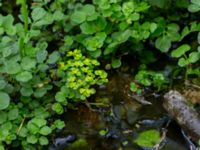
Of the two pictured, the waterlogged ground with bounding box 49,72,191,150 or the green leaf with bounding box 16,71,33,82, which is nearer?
the green leaf with bounding box 16,71,33,82

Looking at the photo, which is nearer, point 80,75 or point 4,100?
point 4,100

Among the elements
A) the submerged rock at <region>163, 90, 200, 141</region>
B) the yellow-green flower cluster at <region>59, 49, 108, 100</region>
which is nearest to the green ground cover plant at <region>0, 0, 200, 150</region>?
the yellow-green flower cluster at <region>59, 49, 108, 100</region>

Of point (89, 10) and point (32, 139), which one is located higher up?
point (89, 10)

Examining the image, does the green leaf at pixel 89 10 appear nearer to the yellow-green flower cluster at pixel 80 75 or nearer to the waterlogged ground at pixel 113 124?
the yellow-green flower cluster at pixel 80 75

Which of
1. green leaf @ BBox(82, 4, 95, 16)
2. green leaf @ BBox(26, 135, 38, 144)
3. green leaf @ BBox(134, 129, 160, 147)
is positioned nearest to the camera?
green leaf @ BBox(26, 135, 38, 144)

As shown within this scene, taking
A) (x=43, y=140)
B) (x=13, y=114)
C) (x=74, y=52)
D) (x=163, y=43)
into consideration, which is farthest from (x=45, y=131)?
(x=163, y=43)

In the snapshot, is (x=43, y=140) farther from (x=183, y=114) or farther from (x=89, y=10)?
(x=89, y=10)

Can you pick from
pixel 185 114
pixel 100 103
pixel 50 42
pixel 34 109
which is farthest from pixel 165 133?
pixel 50 42

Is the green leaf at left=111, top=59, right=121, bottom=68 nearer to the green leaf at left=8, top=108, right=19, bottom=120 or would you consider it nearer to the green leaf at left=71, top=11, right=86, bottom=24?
the green leaf at left=71, top=11, right=86, bottom=24

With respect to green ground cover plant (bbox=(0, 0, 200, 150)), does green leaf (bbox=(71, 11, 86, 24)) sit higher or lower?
higher
